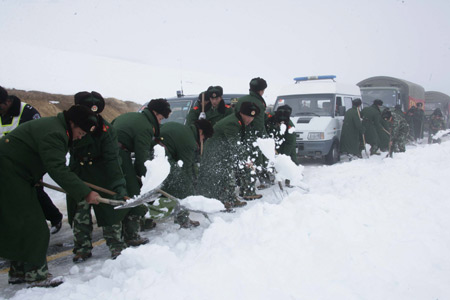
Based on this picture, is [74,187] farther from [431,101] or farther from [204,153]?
[431,101]

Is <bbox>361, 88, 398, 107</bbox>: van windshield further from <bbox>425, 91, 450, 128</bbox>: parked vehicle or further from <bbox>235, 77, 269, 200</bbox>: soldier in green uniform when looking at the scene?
<bbox>425, 91, 450, 128</bbox>: parked vehicle

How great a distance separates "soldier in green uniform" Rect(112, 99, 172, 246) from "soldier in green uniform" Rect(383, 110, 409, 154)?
25.5ft

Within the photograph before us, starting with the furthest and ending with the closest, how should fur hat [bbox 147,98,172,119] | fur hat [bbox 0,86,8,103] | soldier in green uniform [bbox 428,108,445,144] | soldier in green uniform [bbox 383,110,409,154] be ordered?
soldier in green uniform [bbox 428,108,445,144], soldier in green uniform [bbox 383,110,409,154], fur hat [bbox 147,98,172,119], fur hat [bbox 0,86,8,103]

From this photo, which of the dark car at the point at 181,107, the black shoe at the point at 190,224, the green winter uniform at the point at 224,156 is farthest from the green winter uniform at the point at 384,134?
the black shoe at the point at 190,224

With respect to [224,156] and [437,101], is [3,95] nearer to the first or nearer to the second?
[224,156]

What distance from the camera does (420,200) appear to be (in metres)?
4.53

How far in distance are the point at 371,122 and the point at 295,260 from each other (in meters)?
8.46

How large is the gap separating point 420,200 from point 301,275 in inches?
106

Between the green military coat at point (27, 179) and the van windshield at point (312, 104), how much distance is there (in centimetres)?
745

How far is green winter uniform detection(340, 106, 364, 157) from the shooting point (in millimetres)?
9555

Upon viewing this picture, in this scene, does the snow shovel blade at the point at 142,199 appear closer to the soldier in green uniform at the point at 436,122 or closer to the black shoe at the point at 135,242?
the black shoe at the point at 135,242


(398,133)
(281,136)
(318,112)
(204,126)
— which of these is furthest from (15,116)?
(398,133)

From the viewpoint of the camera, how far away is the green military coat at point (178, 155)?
4.37 meters

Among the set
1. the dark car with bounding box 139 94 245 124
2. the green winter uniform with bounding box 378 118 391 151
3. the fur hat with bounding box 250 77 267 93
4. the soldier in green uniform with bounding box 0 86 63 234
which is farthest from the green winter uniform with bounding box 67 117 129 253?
the green winter uniform with bounding box 378 118 391 151
